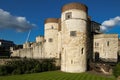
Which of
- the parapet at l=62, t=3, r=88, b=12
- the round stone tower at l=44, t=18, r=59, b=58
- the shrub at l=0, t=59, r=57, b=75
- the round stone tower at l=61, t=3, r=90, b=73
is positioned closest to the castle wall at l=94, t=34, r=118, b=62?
the round stone tower at l=44, t=18, r=59, b=58


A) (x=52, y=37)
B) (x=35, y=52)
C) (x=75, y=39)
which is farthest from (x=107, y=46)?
(x=35, y=52)

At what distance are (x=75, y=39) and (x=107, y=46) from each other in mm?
13222

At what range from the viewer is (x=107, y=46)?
3772 centimetres

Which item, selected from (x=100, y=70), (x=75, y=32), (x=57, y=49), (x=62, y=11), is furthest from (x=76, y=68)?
(x=57, y=49)

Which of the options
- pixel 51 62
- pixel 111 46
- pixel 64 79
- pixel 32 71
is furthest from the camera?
pixel 111 46

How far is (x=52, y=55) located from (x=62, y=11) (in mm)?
12086

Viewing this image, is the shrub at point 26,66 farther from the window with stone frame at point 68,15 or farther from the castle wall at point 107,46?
the castle wall at point 107,46

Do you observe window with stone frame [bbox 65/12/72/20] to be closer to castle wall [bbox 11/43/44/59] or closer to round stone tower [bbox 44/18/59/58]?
round stone tower [bbox 44/18/59/58]

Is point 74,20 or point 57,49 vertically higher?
point 74,20

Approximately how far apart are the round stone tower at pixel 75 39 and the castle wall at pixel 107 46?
11.3m

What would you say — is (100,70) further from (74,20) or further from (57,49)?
(57,49)

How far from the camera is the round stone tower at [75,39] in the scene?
26.5m

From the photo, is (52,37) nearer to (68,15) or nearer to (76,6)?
(68,15)

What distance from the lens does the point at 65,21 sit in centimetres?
2819
